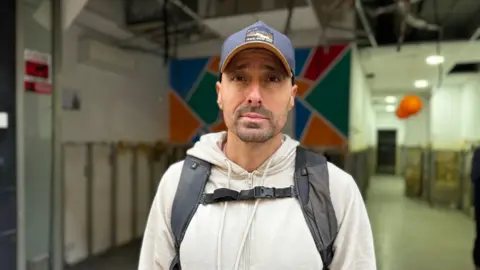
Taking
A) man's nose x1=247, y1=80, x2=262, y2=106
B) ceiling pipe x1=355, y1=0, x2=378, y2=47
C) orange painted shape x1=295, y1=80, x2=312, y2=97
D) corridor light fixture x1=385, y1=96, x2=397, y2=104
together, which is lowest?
man's nose x1=247, y1=80, x2=262, y2=106

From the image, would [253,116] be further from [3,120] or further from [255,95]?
[3,120]

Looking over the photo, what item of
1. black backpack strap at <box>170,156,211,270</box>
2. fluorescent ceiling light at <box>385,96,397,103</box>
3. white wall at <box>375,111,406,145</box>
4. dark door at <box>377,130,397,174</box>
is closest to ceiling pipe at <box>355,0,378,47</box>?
black backpack strap at <box>170,156,211,270</box>

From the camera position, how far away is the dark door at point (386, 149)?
12.5 meters

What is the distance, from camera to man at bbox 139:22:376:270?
91cm

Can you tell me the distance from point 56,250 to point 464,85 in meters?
7.05

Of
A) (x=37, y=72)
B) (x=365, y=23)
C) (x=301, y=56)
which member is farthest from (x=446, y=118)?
(x=37, y=72)

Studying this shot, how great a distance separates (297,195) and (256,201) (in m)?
0.11

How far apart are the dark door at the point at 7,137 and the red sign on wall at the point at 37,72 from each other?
70 millimetres

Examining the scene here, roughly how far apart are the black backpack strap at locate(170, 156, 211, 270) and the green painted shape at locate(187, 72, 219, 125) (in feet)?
13.3

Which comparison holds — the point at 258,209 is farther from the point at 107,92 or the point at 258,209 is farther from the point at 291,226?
the point at 107,92

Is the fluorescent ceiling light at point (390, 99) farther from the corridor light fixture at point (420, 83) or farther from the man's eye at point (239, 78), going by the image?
the man's eye at point (239, 78)

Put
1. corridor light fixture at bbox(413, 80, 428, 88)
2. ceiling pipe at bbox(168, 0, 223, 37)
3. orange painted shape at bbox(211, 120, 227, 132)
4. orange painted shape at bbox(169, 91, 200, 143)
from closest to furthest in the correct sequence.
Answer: ceiling pipe at bbox(168, 0, 223, 37) → orange painted shape at bbox(211, 120, 227, 132) → orange painted shape at bbox(169, 91, 200, 143) → corridor light fixture at bbox(413, 80, 428, 88)

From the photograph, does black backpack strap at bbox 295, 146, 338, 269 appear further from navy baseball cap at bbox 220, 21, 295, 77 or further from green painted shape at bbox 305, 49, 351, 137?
green painted shape at bbox 305, 49, 351, 137

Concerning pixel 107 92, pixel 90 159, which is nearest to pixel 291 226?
pixel 90 159
